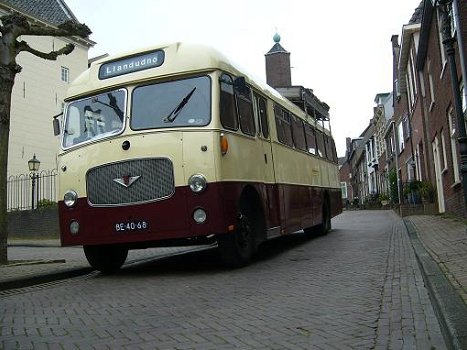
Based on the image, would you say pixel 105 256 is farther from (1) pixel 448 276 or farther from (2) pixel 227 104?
(1) pixel 448 276

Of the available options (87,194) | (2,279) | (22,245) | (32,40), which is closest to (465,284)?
(87,194)

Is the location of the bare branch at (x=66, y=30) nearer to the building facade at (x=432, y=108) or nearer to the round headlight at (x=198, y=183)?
the round headlight at (x=198, y=183)

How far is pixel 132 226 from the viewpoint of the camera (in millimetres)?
7445

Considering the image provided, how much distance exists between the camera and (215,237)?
7.85 metres

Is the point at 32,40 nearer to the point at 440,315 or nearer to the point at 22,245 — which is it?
the point at 22,245

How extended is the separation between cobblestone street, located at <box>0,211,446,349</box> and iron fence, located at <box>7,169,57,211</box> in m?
12.1

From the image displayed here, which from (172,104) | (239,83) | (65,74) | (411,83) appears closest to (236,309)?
(172,104)

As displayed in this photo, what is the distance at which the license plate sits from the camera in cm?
738

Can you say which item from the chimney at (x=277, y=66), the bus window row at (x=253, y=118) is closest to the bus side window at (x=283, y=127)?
the bus window row at (x=253, y=118)

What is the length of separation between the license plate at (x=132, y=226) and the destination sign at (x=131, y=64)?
2335mm

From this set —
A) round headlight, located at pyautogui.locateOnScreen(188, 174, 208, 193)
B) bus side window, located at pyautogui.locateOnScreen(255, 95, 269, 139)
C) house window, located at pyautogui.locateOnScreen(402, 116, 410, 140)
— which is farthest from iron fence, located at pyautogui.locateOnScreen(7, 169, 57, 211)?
house window, located at pyautogui.locateOnScreen(402, 116, 410, 140)

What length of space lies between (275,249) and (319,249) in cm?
106

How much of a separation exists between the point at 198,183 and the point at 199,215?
44cm

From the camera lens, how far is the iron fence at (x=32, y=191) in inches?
781
